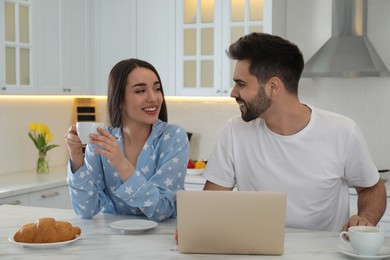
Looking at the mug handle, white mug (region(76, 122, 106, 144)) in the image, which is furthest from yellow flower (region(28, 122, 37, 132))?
the mug handle

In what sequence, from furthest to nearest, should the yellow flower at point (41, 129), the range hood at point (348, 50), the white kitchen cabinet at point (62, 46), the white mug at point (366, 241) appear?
the yellow flower at point (41, 129), the white kitchen cabinet at point (62, 46), the range hood at point (348, 50), the white mug at point (366, 241)

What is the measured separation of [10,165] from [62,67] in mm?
808

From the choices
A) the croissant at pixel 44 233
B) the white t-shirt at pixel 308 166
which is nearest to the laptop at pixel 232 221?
the croissant at pixel 44 233

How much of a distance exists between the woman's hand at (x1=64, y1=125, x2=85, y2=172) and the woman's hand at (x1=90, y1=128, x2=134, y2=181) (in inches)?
4.3

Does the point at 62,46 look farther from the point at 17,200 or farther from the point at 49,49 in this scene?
the point at 17,200

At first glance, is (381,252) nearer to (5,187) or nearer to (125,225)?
(125,225)

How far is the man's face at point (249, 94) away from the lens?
8.04 feet

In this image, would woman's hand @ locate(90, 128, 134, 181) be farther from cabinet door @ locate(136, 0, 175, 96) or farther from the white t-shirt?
cabinet door @ locate(136, 0, 175, 96)

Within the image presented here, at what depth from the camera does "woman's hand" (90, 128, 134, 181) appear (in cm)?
214

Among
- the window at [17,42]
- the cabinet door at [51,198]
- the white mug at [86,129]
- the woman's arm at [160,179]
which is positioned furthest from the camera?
the window at [17,42]

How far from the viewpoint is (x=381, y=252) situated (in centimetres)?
187

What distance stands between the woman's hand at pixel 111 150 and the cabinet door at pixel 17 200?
5.60 feet

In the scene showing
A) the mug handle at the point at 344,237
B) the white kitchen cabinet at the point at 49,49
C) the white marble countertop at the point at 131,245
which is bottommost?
the white marble countertop at the point at 131,245

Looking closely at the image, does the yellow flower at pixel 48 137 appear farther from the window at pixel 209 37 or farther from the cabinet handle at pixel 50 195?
the window at pixel 209 37
